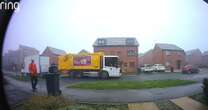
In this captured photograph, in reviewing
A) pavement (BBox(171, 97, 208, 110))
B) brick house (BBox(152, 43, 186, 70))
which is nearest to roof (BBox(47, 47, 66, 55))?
brick house (BBox(152, 43, 186, 70))

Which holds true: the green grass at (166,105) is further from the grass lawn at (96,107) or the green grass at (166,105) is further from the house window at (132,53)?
the house window at (132,53)

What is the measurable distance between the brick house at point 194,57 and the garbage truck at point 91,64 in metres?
0.53

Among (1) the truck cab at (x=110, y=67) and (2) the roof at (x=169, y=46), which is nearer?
(2) the roof at (x=169, y=46)

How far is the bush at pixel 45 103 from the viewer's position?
A: 253cm

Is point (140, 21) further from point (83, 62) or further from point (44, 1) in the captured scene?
point (44, 1)

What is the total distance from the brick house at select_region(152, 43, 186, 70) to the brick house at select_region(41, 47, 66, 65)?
2.33 ft

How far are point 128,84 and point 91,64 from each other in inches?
12.7

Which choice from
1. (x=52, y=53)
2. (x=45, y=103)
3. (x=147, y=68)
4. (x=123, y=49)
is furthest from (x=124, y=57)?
(x=45, y=103)

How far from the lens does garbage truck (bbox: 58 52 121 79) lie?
2.46m

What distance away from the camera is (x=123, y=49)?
8.09 feet

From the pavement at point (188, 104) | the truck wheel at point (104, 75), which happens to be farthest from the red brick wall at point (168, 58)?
the truck wheel at point (104, 75)

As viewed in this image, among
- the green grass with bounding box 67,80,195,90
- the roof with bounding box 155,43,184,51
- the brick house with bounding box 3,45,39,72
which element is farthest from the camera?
the brick house with bounding box 3,45,39,72

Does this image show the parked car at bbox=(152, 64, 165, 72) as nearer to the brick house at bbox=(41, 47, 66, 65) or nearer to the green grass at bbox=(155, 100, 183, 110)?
the green grass at bbox=(155, 100, 183, 110)

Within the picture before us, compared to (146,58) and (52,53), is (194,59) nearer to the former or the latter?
(146,58)
